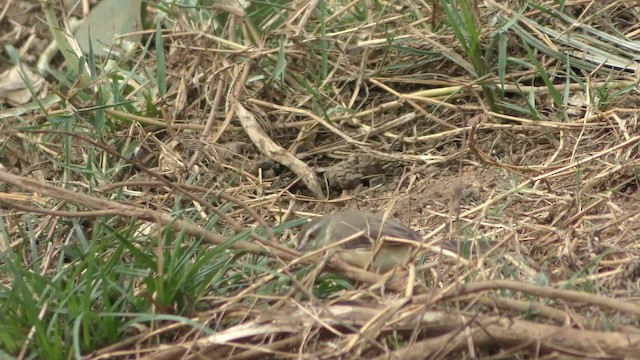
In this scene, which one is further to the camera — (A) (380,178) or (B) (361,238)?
(A) (380,178)

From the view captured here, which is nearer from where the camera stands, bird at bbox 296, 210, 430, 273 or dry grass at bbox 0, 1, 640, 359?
dry grass at bbox 0, 1, 640, 359

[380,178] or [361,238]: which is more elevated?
[361,238]

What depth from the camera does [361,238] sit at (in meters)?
2.78

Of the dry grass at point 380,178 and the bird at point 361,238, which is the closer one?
the dry grass at point 380,178

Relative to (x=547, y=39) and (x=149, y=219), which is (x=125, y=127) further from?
(x=547, y=39)

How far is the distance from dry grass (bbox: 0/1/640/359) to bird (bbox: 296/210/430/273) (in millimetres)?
86

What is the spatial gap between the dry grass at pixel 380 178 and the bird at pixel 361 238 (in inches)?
3.4

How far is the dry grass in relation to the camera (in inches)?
91.9

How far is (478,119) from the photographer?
3.59 m

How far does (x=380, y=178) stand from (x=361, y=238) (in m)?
0.84

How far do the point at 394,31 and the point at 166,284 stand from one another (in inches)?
69.7

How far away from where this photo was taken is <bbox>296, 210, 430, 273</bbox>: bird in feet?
8.68

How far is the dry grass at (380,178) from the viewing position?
233cm

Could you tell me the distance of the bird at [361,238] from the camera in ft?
8.68
